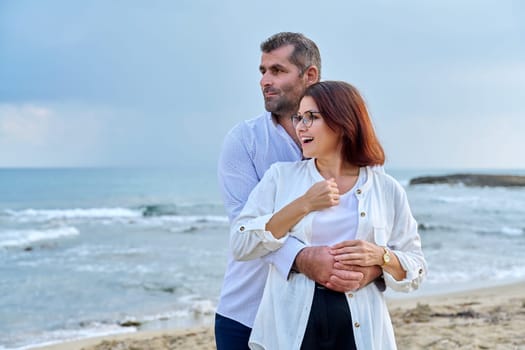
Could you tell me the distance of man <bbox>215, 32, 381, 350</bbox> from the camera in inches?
93.7

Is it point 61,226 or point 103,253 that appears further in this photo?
point 61,226

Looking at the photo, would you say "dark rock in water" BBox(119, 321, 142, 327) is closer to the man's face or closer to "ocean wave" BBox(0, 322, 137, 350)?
"ocean wave" BBox(0, 322, 137, 350)

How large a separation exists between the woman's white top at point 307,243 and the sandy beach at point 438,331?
382 centimetres

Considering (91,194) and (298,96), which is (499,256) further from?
(91,194)

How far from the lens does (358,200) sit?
209 centimetres

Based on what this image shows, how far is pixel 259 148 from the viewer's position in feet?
7.93

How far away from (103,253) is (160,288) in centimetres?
494

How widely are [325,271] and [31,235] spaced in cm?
1841

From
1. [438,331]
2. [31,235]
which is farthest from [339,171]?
[31,235]

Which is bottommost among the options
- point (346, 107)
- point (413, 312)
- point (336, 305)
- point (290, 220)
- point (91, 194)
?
point (91, 194)

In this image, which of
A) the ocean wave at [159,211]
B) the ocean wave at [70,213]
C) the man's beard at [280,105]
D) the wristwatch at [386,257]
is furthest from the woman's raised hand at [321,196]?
the ocean wave at [159,211]

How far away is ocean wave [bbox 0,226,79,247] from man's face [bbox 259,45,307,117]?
15.4 meters

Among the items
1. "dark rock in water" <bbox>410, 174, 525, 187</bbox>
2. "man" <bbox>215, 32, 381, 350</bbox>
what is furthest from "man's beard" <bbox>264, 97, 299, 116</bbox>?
"dark rock in water" <bbox>410, 174, 525, 187</bbox>

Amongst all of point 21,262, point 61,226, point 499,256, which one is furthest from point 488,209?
point 21,262
